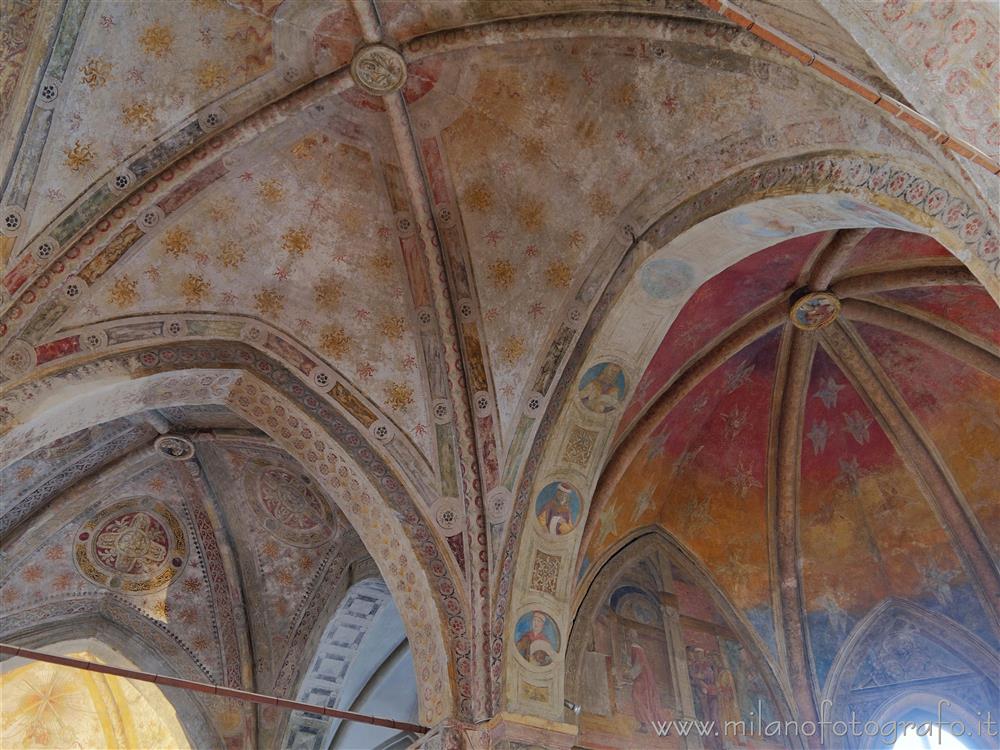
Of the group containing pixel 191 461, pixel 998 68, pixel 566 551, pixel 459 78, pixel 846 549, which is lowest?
pixel 998 68

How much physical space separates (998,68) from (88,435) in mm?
9363

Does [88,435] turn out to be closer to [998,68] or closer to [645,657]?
[645,657]

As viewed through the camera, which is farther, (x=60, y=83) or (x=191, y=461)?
(x=191, y=461)

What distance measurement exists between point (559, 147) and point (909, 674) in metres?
6.91

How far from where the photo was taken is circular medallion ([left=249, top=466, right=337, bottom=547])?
11430mm

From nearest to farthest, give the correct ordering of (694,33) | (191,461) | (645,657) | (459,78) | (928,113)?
(928,113) → (694,33) → (459,78) → (645,657) → (191,461)

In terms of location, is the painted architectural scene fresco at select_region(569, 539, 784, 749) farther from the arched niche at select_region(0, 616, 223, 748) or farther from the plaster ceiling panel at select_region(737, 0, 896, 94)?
the plaster ceiling panel at select_region(737, 0, 896, 94)

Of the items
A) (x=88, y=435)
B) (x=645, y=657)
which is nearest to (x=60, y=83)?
(x=88, y=435)

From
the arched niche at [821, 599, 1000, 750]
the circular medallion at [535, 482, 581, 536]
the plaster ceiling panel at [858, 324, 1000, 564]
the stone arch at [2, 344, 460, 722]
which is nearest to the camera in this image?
the stone arch at [2, 344, 460, 722]

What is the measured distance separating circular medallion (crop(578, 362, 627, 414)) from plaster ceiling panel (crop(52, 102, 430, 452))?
1.55 metres

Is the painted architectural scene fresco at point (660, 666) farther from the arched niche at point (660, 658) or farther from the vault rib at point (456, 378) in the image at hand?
the vault rib at point (456, 378)

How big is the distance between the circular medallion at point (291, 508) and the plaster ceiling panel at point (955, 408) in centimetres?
644

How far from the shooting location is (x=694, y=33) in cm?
717

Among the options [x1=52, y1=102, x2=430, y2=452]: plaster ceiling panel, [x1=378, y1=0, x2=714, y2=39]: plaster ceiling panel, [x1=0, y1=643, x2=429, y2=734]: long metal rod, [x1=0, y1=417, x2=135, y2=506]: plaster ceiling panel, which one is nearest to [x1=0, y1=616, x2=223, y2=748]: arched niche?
[x1=0, y1=417, x2=135, y2=506]: plaster ceiling panel
